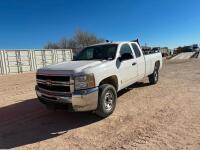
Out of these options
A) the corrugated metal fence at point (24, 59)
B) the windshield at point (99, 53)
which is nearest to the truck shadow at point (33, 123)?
the windshield at point (99, 53)

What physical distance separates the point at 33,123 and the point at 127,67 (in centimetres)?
301

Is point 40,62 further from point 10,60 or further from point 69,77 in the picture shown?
point 69,77

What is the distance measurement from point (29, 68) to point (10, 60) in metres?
2.69

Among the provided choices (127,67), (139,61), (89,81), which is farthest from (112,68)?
(139,61)

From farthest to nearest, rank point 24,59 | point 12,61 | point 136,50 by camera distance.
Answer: point 24,59 < point 12,61 < point 136,50

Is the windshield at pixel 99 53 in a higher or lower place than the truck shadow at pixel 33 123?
higher

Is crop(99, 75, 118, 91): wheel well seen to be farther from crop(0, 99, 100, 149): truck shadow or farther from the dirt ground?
crop(0, 99, 100, 149): truck shadow

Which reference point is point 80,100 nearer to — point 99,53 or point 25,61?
point 99,53

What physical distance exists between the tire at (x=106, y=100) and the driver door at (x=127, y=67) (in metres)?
0.79

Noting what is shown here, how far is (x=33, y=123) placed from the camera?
531cm

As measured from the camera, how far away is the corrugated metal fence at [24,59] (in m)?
23.4

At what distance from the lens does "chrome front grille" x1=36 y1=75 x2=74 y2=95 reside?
4.72 metres

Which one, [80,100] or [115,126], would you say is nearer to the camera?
[80,100]

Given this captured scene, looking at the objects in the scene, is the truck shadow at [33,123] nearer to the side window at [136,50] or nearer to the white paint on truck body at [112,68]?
the white paint on truck body at [112,68]
